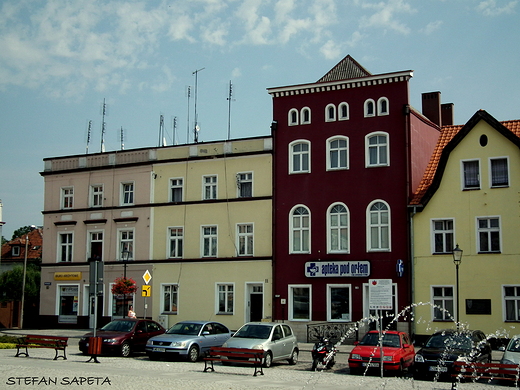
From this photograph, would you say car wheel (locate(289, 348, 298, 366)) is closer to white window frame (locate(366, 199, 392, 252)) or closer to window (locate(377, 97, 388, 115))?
white window frame (locate(366, 199, 392, 252))

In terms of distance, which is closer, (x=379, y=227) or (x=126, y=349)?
(x=126, y=349)

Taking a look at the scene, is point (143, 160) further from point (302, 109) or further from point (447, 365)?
point (447, 365)

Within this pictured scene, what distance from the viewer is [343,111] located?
37875mm

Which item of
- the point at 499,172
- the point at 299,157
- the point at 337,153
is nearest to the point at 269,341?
the point at 337,153

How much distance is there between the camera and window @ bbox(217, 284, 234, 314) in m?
39.8

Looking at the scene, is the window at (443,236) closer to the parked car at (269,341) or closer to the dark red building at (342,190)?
the dark red building at (342,190)

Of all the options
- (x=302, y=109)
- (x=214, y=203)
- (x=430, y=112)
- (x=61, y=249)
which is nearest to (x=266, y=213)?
(x=214, y=203)

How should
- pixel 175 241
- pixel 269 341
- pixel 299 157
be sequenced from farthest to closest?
pixel 175 241, pixel 299 157, pixel 269 341

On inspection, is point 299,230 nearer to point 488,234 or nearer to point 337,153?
point 337,153

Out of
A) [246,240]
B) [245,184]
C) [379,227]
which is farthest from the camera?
[245,184]

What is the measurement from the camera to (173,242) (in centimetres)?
4225

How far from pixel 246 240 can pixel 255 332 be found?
49.3 feet

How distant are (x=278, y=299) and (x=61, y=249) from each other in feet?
52.1

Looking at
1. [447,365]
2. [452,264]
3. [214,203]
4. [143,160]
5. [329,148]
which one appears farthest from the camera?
[143,160]
